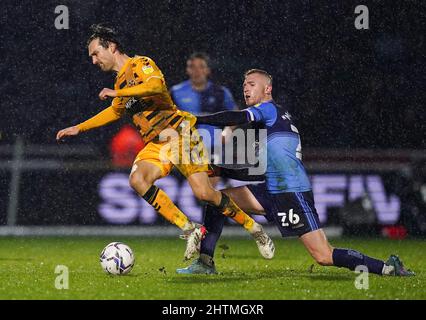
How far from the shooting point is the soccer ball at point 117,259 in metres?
8.07

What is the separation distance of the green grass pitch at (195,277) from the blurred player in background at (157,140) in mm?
485

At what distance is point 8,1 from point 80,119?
2919 millimetres

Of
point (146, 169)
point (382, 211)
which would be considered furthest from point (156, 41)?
point (146, 169)

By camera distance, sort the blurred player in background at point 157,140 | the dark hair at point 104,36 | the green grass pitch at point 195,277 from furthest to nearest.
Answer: the dark hair at point 104,36, the blurred player in background at point 157,140, the green grass pitch at point 195,277

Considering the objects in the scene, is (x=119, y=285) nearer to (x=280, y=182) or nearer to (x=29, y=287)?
(x=29, y=287)

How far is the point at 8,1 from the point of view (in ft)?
54.7

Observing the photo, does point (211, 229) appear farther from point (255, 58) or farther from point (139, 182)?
point (255, 58)

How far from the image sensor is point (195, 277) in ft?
26.5

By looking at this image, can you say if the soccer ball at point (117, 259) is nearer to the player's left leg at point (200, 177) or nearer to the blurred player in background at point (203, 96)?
the player's left leg at point (200, 177)

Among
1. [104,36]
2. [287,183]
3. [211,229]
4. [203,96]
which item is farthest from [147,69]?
[203,96]

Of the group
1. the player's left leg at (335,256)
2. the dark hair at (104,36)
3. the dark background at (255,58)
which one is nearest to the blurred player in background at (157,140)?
the dark hair at (104,36)

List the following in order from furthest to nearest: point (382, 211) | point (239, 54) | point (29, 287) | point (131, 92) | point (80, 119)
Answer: point (239, 54)
point (80, 119)
point (382, 211)
point (131, 92)
point (29, 287)

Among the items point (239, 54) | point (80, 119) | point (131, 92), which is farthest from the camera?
point (239, 54)

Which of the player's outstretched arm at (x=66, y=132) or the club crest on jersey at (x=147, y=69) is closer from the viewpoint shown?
the club crest on jersey at (x=147, y=69)
